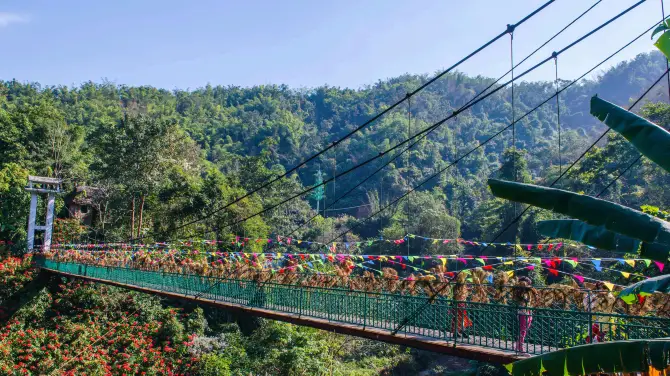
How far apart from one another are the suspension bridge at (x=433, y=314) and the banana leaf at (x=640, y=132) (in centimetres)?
125

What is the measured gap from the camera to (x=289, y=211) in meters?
38.2

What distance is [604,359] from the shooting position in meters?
2.63

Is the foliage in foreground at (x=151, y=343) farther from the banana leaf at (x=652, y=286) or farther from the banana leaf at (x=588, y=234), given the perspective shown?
the banana leaf at (x=652, y=286)

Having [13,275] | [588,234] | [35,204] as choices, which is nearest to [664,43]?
[588,234]

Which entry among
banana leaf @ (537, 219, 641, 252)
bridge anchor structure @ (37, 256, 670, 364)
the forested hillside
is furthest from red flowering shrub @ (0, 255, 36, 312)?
banana leaf @ (537, 219, 641, 252)

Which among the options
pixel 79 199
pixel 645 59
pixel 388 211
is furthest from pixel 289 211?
pixel 645 59

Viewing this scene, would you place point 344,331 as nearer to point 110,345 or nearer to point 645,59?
point 110,345

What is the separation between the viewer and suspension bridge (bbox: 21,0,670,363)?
511 centimetres

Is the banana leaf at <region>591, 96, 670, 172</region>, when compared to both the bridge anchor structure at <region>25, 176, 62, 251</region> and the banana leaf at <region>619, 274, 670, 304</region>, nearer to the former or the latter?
the banana leaf at <region>619, 274, 670, 304</region>

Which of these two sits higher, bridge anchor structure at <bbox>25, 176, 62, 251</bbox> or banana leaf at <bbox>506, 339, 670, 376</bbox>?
bridge anchor structure at <bbox>25, 176, 62, 251</bbox>

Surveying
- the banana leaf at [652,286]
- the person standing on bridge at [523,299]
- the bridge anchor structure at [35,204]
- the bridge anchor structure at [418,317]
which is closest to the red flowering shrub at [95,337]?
the bridge anchor structure at [35,204]

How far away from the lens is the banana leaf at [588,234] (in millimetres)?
3074

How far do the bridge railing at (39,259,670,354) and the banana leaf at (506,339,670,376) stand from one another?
1528mm

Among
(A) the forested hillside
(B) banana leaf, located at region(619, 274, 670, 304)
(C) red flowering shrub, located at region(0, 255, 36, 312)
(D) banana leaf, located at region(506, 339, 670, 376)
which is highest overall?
(A) the forested hillside
